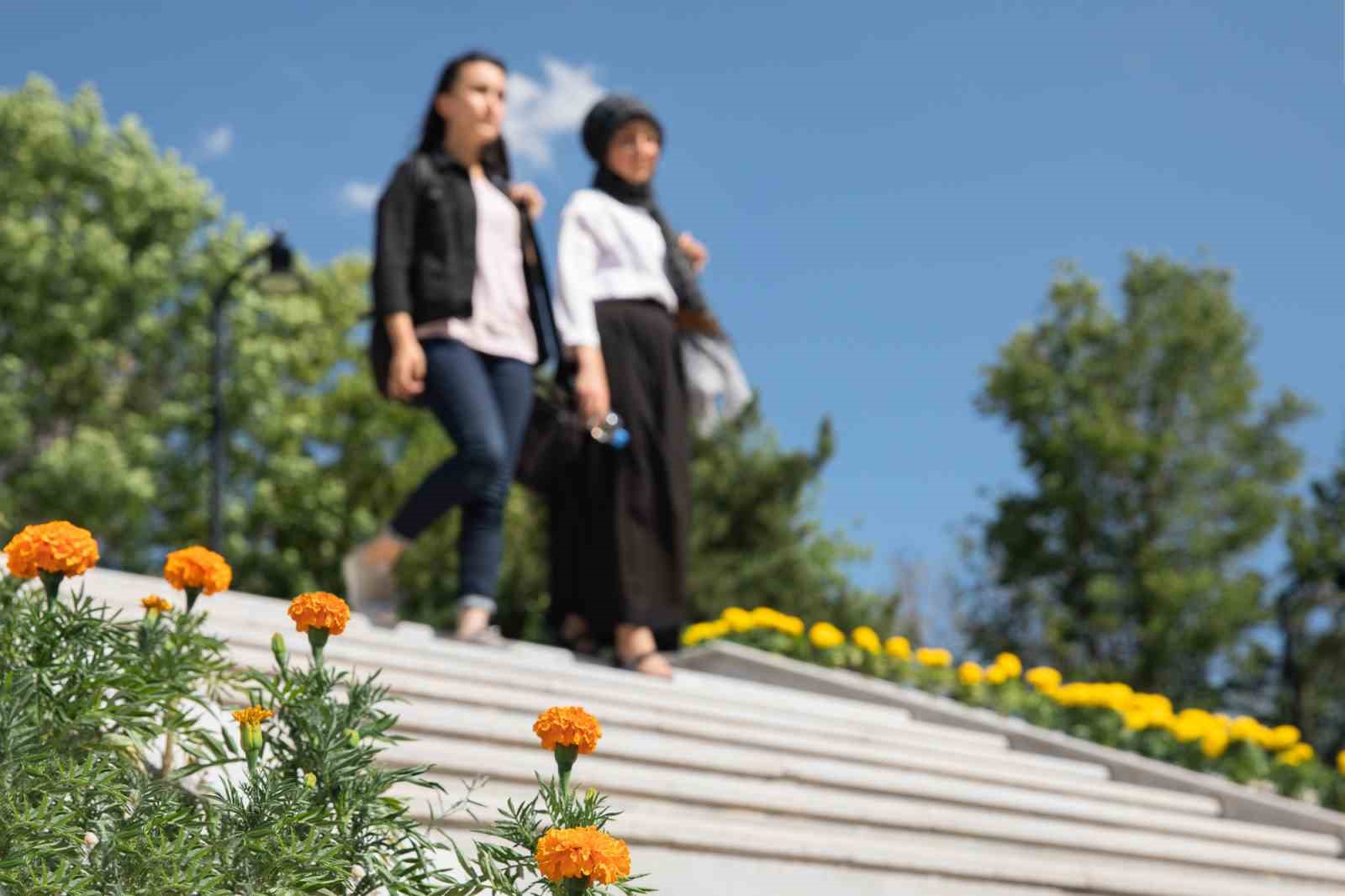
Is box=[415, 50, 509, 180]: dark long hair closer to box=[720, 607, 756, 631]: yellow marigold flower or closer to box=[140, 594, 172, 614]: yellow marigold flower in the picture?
box=[720, 607, 756, 631]: yellow marigold flower

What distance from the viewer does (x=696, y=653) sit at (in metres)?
8.36

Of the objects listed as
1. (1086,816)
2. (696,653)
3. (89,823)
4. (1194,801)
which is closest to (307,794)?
(89,823)

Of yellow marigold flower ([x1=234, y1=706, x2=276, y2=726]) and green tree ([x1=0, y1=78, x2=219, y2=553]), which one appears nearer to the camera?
yellow marigold flower ([x1=234, y1=706, x2=276, y2=726])

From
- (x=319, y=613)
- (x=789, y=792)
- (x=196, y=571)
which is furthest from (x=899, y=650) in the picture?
(x=319, y=613)

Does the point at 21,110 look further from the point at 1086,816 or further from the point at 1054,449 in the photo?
the point at 1086,816

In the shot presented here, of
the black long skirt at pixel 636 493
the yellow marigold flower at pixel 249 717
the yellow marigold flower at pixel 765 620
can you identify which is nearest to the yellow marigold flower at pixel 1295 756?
the yellow marigold flower at pixel 765 620

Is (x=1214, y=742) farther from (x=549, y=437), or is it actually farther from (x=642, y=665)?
(x=549, y=437)

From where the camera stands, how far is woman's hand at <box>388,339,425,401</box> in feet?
18.3

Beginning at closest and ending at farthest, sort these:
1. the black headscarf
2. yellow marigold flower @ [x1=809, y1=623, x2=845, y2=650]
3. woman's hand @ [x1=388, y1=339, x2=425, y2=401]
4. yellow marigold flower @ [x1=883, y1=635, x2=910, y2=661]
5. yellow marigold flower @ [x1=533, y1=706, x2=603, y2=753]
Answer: yellow marigold flower @ [x1=533, y1=706, x2=603, y2=753] < woman's hand @ [x1=388, y1=339, x2=425, y2=401] < the black headscarf < yellow marigold flower @ [x1=883, y1=635, x2=910, y2=661] < yellow marigold flower @ [x1=809, y1=623, x2=845, y2=650]

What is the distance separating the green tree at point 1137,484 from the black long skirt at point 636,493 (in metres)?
20.9

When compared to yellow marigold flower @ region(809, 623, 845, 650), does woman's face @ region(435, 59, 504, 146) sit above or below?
above

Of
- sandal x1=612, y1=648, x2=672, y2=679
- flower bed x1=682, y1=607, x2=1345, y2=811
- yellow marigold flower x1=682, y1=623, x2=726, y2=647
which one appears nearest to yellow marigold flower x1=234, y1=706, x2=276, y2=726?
sandal x1=612, y1=648, x2=672, y2=679

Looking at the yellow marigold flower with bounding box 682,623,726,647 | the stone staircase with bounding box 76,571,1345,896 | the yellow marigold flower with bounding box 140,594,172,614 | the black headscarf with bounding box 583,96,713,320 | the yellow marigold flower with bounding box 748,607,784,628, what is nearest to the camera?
the yellow marigold flower with bounding box 140,594,172,614

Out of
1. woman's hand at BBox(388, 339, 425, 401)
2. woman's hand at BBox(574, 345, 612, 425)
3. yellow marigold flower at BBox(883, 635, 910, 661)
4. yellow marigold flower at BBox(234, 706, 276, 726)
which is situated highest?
woman's hand at BBox(574, 345, 612, 425)
